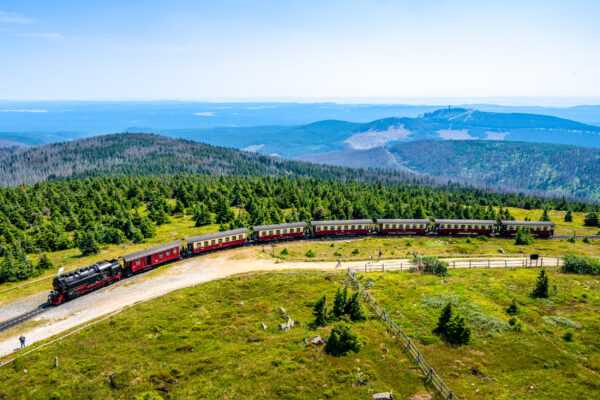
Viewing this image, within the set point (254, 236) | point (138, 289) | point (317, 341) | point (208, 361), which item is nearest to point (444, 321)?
point (317, 341)

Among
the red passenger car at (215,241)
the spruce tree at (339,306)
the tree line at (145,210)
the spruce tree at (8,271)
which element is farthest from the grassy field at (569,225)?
the spruce tree at (8,271)

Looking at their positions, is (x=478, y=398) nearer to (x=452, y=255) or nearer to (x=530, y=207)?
(x=452, y=255)

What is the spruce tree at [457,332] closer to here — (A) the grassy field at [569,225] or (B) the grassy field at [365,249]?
(B) the grassy field at [365,249]

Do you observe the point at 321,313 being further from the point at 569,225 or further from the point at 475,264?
the point at 569,225

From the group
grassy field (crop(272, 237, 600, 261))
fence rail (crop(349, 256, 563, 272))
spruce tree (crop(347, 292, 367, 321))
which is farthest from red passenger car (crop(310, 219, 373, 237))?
spruce tree (crop(347, 292, 367, 321))

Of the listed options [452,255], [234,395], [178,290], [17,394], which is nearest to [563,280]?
[452,255]

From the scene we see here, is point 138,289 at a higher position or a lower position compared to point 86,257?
higher
